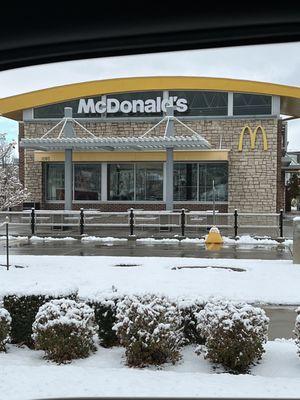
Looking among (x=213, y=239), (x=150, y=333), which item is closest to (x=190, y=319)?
(x=150, y=333)

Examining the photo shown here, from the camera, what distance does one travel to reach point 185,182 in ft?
95.8

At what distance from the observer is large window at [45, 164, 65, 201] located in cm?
3061

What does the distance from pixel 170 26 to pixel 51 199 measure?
2893 centimetres

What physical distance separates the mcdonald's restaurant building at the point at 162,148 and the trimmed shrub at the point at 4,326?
2175 cm

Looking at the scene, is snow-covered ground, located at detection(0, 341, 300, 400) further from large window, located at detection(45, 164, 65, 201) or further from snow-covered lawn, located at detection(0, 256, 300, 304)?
large window, located at detection(45, 164, 65, 201)

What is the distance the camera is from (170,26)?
7.73ft

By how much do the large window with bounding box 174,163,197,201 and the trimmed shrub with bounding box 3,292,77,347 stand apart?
23252 mm

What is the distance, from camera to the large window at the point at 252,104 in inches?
1117

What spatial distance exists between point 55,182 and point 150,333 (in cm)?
2607

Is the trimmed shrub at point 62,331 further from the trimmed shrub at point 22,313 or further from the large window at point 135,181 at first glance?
the large window at point 135,181

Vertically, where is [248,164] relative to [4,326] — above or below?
above

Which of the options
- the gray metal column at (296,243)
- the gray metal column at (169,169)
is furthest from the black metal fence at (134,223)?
the gray metal column at (296,243)

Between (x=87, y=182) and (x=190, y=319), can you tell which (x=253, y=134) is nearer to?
(x=87, y=182)

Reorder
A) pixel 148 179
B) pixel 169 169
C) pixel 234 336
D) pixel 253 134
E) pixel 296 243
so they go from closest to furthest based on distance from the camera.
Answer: pixel 234 336 → pixel 296 243 → pixel 169 169 → pixel 253 134 → pixel 148 179
